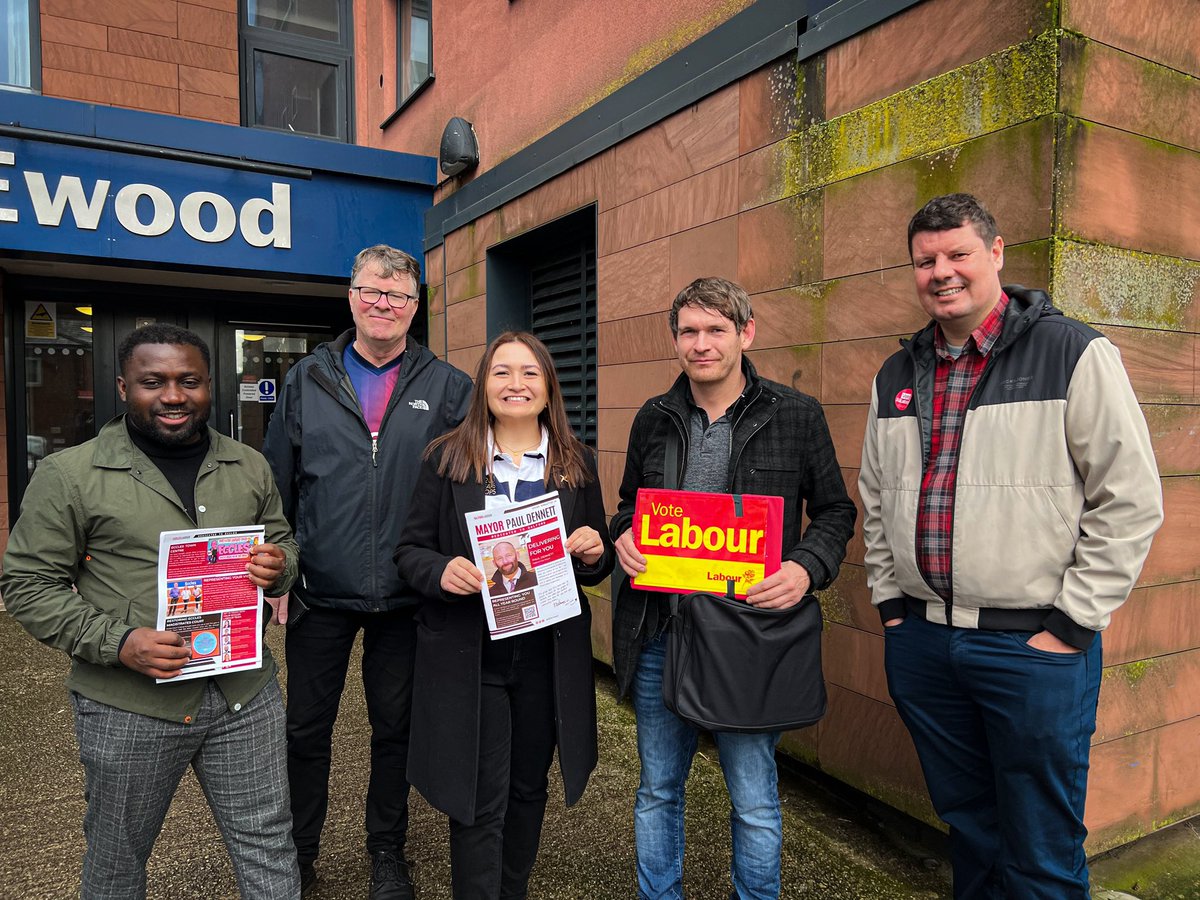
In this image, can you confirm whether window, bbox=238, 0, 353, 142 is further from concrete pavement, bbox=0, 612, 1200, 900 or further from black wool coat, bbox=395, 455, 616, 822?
black wool coat, bbox=395, 455, 616, 822

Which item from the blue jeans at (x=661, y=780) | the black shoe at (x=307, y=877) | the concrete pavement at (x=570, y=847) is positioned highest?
the blue jeans at (x=661, y=780)

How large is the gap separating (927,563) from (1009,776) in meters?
0.55

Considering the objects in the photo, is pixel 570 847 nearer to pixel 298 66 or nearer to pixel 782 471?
pixel 782 471

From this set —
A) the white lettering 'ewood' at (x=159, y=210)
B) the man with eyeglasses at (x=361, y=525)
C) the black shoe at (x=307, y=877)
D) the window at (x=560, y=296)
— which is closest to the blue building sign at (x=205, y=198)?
the white lettering 'ewood' at (x=159, y=210)

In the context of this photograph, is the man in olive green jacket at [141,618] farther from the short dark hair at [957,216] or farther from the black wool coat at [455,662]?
the short dark hair at [957,216]

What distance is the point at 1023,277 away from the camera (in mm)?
2430

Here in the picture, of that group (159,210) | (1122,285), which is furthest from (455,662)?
→ (159,210)

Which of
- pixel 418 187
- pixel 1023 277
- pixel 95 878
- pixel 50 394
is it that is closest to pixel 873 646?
pixel 1023 277

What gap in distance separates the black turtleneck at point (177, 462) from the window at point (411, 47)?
611 centimetres

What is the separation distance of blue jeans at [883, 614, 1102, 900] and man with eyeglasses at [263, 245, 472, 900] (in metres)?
1.60

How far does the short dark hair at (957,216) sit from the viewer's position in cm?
191

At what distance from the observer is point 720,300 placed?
2.11 meters

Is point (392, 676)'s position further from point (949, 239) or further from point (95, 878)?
point (949, 239)

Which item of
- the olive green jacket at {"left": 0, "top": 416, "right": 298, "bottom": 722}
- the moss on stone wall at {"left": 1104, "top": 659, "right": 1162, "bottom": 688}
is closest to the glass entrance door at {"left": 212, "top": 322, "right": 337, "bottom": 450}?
the olive green jacket at {"left": 0, "top": 416, "right": 298, "bottom": 722}
